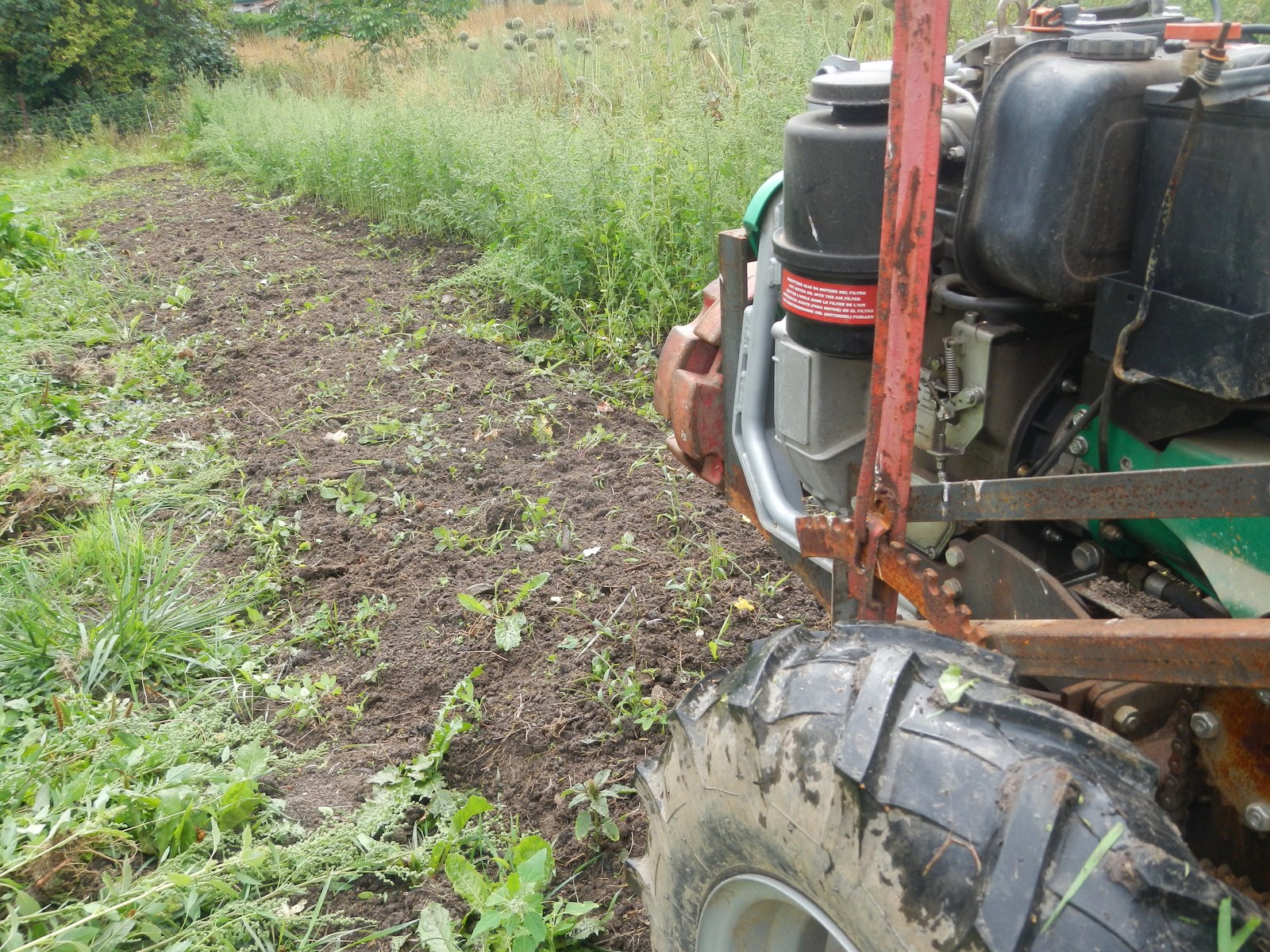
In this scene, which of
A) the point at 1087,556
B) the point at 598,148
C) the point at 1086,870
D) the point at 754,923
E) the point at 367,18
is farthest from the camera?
the point at 367,18

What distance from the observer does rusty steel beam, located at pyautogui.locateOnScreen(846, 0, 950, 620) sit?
1334mm

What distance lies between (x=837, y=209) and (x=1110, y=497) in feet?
2.26

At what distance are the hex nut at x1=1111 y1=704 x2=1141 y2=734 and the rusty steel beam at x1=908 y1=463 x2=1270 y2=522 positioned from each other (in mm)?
341

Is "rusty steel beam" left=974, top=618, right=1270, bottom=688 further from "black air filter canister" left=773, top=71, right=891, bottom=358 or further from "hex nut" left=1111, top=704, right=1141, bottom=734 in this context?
"black air filter canister" left=773, top=71, right=891, bottom=358

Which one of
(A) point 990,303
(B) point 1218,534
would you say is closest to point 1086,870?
(B) point 1218,534

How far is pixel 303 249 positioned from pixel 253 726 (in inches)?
211

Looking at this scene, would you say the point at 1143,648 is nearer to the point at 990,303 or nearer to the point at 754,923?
the point at 990,303

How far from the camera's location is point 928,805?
114cm

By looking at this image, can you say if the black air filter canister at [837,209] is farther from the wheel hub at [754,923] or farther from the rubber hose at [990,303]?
the wheel hub at [754,923]

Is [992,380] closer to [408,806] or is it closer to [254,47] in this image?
[408,806]

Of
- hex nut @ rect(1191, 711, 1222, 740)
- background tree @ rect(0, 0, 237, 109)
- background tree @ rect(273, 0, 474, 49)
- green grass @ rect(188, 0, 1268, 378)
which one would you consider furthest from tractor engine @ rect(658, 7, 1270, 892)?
background tree @ rect(0, 0, 237, 109)

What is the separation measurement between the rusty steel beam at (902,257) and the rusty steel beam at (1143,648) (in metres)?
0.25

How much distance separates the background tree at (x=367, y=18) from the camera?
16.5m

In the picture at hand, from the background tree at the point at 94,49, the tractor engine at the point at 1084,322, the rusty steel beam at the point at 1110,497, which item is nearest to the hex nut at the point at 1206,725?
the tractor engine at the point at 1084,322
